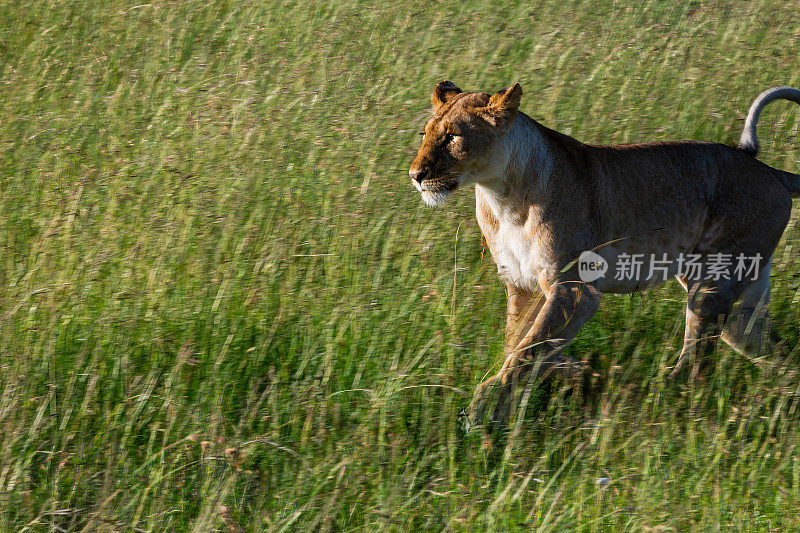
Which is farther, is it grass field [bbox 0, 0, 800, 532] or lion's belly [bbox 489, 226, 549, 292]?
lion's belly [bbox 489, 226, 549, 292]

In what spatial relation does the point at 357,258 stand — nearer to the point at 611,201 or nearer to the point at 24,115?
the point at 611,201

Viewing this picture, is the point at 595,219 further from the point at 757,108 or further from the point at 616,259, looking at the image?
the point at 757,108

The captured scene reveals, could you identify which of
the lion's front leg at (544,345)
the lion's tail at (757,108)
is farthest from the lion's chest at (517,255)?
the lion's tail at (757,108)

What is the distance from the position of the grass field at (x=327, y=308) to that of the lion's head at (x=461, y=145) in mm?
780

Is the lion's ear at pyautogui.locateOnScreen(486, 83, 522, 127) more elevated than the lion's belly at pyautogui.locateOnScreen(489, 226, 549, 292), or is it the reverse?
the lion's ear at pyautogui.locateOnScreen(486, 83, 522, 127)

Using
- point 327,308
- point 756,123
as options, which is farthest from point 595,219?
point 327,308

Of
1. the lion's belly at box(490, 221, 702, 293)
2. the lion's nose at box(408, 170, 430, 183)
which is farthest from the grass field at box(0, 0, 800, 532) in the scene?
the lion's nose at box(408, 170, 430, 183)

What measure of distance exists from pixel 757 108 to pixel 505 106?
5.20 ft

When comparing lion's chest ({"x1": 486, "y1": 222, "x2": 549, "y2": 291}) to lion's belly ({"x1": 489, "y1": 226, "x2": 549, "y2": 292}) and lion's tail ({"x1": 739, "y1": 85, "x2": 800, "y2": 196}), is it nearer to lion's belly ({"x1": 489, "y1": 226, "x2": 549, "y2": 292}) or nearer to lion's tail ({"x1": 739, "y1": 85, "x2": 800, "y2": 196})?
lion's belly ({"x1": 489, "y1": 226, "x2": 549, "y2": 292})

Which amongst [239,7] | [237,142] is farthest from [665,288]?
[239,7]

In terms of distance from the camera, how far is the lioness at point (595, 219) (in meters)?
4.07

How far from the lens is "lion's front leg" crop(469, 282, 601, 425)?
4.06 metres

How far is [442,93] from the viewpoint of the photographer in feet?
14.4

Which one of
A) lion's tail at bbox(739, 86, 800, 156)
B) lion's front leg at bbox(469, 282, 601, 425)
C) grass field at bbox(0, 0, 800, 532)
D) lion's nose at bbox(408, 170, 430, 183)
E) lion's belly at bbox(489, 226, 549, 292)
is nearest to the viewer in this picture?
grass field at bbox(0, 0, 800, 532)
